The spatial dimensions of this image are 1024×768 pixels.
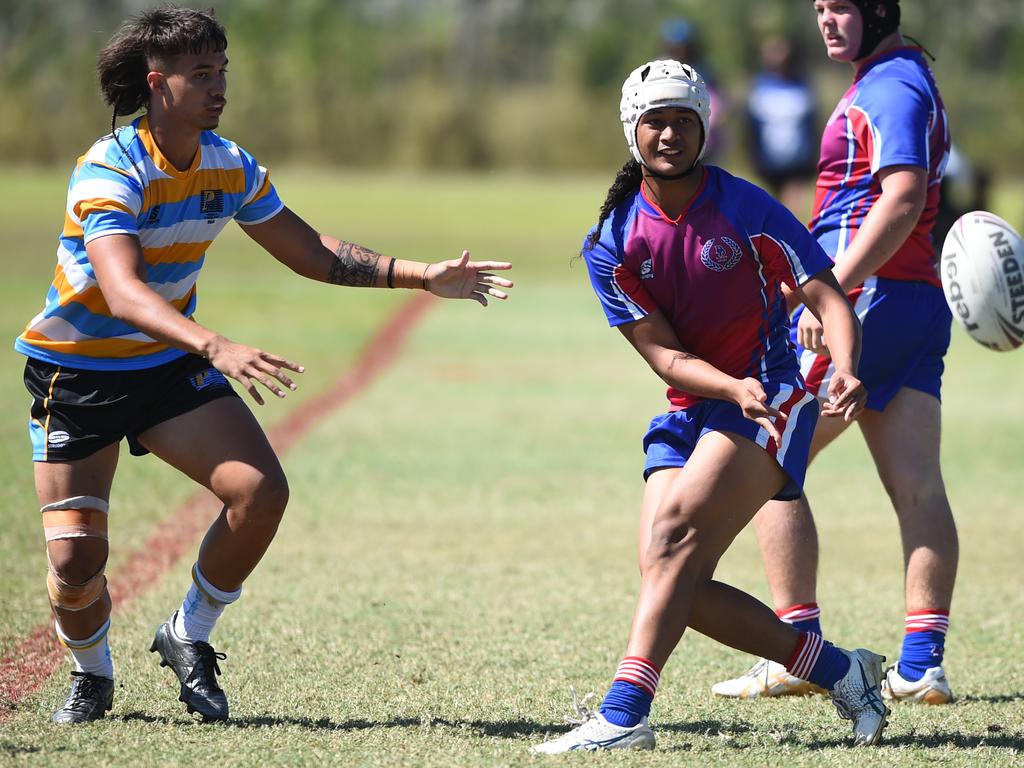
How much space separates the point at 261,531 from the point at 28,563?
2700 mm

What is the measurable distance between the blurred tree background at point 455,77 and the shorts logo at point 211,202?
33.7 m

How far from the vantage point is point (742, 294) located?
445 centimetres

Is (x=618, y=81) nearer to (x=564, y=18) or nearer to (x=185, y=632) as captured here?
(x=564, y=18)

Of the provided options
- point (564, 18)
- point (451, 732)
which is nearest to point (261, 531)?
point (451, 732)

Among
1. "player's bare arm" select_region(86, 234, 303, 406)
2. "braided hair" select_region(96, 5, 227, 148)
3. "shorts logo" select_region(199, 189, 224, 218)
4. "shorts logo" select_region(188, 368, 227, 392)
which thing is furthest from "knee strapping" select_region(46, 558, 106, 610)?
"braided hair" select_region(96, 5, 227, 148)

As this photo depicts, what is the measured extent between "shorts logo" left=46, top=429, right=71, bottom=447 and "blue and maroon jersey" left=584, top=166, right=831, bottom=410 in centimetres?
A: 159

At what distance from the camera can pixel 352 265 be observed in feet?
16.3

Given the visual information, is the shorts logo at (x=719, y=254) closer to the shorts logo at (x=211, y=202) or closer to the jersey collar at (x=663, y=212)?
the jersey collar at (x=663, y=212)

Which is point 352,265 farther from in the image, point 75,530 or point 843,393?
point 843,393

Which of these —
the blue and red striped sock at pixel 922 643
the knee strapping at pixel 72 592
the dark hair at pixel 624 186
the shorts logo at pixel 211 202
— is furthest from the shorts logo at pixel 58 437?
the blue and red striped sock at pixel 922 643

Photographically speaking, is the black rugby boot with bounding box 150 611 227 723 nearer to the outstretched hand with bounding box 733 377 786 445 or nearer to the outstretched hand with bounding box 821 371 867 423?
the outstretched hand with bounding box 733 377 786 445

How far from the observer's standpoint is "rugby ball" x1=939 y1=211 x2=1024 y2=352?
16.4ft

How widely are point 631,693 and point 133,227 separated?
6.16 ft

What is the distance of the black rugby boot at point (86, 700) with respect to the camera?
182 inches
